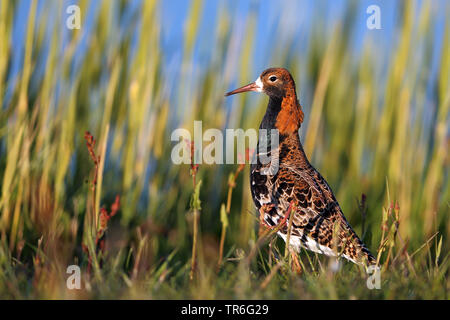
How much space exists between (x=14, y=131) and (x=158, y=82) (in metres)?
1.16

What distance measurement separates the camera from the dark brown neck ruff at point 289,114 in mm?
3098

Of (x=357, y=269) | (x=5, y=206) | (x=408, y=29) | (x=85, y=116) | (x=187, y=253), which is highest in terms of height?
(x=408, y=29)

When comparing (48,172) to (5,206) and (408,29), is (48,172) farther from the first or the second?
→ (408,29)

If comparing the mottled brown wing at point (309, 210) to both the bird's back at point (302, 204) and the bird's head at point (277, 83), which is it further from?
the bird's head at point (277, 83)

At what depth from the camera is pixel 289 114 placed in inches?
123

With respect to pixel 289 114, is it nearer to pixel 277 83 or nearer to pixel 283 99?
pixel 283 99

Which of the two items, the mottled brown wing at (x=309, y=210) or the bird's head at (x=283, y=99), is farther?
the bird's head at (x=283, y=99)

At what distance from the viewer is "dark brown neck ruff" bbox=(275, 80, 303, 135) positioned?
3.10 m

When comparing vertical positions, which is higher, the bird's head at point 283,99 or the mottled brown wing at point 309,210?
the bird's head at point 283,99

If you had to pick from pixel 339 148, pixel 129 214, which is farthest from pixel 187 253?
pixel 339 148

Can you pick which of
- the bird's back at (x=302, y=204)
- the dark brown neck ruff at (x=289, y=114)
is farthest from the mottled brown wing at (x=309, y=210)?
the dark brown neck ruff at (x=289, y=114)

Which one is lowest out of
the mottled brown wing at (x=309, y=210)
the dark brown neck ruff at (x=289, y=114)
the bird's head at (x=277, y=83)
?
the mottled brown wing at (x=309, y=210)

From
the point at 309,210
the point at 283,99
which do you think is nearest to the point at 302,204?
the point at 309,210

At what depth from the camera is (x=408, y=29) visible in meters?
4.16
